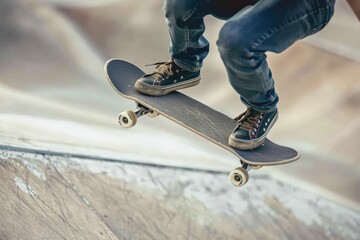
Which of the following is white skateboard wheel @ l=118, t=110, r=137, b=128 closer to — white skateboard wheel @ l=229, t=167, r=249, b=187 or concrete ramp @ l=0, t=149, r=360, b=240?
white skateboard wheel @ l=229, t=167, r=249, b=187

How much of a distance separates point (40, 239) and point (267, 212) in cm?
83

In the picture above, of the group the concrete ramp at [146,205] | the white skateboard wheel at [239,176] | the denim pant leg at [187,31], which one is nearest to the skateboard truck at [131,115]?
the denim pant leg at [187,31]

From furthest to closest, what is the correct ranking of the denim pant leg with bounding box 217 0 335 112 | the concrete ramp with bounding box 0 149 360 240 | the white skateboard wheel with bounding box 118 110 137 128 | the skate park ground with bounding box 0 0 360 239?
the skate park ground with bounding box 0 0 360 239 → the concrete ramp with bounding box 0 149 360 240 → the white skateboard wheel with bounding box 118 110 137 128 → the denim pant leg with bounding box 217 0 335 112

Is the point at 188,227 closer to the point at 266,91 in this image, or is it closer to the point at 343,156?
the point at 343,156

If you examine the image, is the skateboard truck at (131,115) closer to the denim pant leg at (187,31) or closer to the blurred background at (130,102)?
the denim pant leg at (187,31)

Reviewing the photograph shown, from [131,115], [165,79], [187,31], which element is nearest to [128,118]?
[131,115]

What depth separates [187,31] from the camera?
5.43 feet

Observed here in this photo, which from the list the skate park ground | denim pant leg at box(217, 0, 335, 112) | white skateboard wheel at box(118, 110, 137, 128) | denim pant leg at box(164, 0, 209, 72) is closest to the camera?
denim pant leg at box(217, 0, 335, 112)

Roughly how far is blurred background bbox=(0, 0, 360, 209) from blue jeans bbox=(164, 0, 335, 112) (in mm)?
588

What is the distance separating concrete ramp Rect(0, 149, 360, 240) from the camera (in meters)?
2.08

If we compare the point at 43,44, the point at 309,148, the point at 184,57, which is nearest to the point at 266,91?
the point at 184,57

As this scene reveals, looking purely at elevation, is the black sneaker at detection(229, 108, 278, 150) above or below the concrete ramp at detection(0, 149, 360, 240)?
above

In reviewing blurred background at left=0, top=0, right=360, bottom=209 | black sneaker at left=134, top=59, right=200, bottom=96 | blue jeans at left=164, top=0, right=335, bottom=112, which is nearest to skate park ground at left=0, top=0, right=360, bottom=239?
blurred background at left=0, top=0, right=360, bottom=209

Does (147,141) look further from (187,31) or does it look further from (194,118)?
(187,31)
